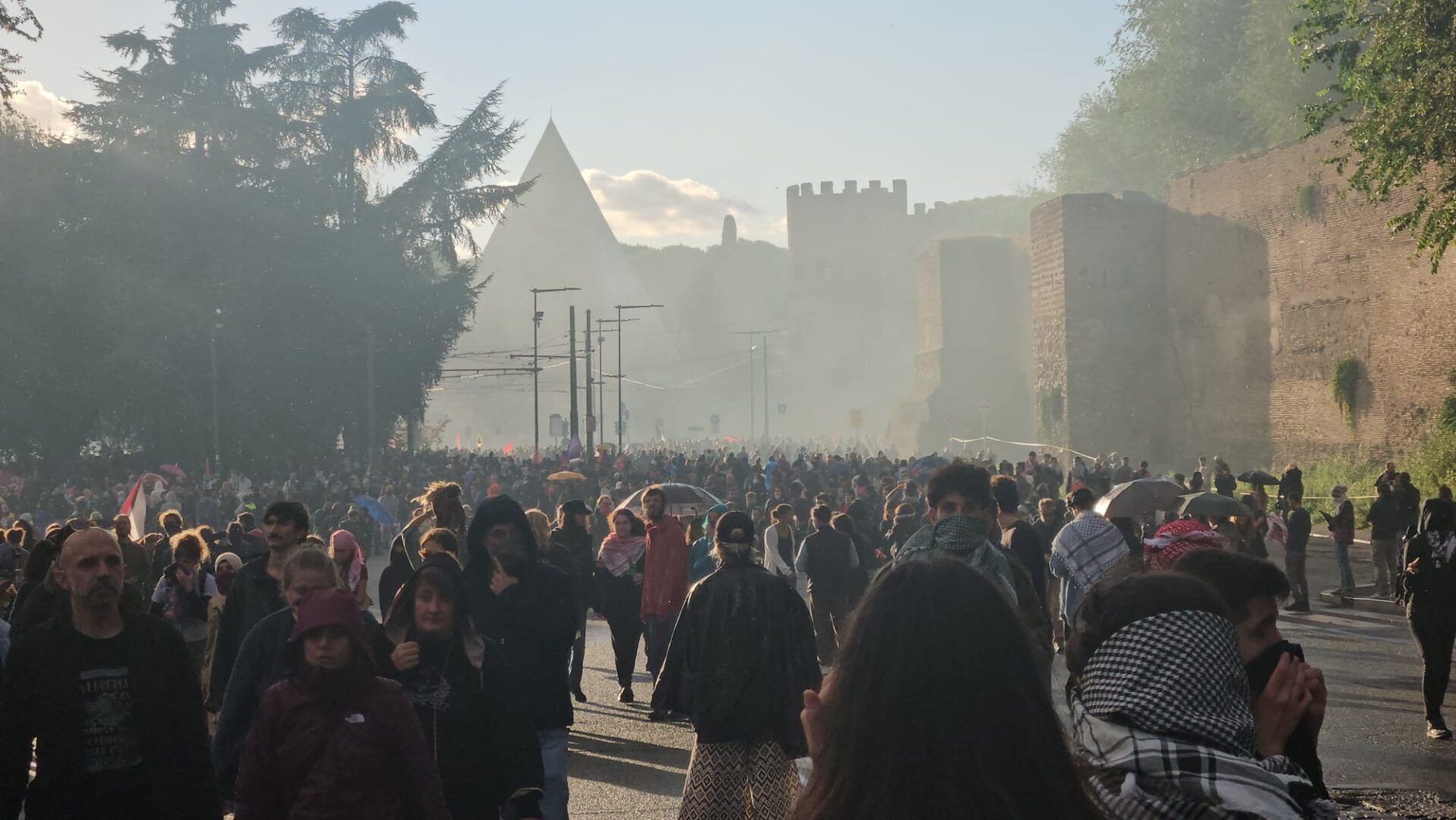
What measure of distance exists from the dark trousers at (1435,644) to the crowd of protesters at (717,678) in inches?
0.8

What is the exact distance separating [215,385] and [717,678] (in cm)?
3627

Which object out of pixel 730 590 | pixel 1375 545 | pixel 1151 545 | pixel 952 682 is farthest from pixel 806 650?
pixel 1375 545

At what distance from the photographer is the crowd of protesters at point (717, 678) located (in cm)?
215

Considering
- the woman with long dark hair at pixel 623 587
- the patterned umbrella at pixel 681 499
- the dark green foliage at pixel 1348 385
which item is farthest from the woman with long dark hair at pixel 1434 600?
the dark green foliage at pixel 1348 385

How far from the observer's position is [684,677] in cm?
596

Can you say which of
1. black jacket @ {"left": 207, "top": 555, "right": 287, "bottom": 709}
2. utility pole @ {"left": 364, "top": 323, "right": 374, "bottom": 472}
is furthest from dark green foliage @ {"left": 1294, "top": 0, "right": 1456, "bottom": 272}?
utility pole @ {"left": 364, "top": 323, "right": 374, "bottom": 472}

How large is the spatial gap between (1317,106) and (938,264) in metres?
45.6

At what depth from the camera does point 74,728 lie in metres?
4.42

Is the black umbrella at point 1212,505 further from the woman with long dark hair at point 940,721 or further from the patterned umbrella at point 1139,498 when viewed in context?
the woman with long dark hair at point 940,721

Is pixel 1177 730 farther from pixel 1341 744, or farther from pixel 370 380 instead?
pixel 370 380

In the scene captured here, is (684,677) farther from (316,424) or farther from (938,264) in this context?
(938,264)

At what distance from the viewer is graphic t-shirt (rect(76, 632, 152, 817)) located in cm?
443

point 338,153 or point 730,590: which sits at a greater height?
point 338,153

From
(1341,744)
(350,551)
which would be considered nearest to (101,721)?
(350,551)
